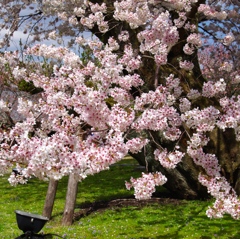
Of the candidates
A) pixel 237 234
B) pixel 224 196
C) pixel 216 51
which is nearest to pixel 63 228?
pixel 237 234

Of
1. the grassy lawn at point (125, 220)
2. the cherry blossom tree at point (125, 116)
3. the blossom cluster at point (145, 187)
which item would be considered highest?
the cherry blossom tree at point (125, 116)

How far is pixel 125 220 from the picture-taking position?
11.3m

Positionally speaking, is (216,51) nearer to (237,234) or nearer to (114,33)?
(114,33)

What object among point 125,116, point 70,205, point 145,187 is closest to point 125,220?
point 70,205

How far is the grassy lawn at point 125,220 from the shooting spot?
9.77 meters

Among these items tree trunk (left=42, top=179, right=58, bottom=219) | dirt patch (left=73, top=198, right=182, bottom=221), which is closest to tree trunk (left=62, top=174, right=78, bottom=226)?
tree trunk (left=42, top=179, right=58, bottom=219)

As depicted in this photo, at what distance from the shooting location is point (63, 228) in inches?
425

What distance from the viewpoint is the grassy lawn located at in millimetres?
9773

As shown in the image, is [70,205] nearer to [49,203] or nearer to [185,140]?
[49,203]

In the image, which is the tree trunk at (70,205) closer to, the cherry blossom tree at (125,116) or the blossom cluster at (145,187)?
the cherry blossom tree at (125,116)

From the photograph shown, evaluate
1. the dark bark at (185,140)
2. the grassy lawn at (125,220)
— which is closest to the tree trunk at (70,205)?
the grassy lawn at (125,220)

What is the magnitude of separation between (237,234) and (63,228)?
4.61 meters

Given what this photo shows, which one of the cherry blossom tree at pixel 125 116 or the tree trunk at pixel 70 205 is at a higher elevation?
the cherry blossom tree at pixel 125 116

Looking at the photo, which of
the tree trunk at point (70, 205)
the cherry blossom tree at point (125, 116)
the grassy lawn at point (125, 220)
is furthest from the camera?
the tree trunk at point (70, 205)
